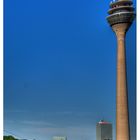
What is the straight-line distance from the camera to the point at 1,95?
9875 millimetres

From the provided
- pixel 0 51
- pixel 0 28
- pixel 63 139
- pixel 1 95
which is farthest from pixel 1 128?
pixel 63 139

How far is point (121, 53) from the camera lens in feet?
99.0

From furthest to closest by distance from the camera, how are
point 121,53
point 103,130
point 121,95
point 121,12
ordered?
point 103,130
point 121,12
point 121,53
point 121,95

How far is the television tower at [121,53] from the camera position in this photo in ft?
93.8

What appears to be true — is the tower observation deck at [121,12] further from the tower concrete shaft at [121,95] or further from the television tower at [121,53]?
the tower concrete shaft at [121,95]

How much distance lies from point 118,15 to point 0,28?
23.5 meters

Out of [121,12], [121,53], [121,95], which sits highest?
[121,12]

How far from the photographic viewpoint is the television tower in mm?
28578

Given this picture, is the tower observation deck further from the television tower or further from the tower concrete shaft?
the tower concrete shaft

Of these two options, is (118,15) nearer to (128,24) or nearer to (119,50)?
(128,24)

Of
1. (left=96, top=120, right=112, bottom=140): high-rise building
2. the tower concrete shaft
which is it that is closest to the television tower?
the tower concrete shaft

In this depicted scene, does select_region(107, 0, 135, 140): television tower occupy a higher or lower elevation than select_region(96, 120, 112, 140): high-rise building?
higher

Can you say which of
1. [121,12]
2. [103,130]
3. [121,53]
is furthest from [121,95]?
[103,130]

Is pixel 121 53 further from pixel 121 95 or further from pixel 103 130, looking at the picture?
pixel 103 130
